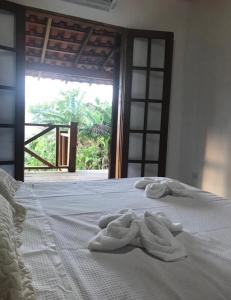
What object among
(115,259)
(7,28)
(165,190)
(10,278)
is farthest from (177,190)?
(7,28)

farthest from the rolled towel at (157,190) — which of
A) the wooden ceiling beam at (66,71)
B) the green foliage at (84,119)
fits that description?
the green foliage at (84,119)

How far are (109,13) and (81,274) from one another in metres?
3.00

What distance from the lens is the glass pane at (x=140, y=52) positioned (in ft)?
10.7

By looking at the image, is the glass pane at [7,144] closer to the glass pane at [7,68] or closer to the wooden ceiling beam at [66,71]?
the glass pane at [7,68]

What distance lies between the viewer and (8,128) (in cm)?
277

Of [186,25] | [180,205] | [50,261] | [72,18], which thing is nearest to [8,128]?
[72,18]

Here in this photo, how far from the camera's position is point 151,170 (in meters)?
3.44

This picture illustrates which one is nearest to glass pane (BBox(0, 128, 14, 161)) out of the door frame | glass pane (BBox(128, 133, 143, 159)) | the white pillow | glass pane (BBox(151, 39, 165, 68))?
the door frame

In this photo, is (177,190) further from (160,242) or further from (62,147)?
(62,147)

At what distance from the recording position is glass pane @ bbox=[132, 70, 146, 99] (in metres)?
3.30

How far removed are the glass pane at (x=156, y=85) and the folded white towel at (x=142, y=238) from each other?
2.53 meters

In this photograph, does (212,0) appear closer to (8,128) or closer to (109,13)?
(109,13)

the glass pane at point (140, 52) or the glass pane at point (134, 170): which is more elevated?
the glass pane at point (140, 52)

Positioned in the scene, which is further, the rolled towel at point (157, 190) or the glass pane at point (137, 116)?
the glass pane at point (137, 116)
